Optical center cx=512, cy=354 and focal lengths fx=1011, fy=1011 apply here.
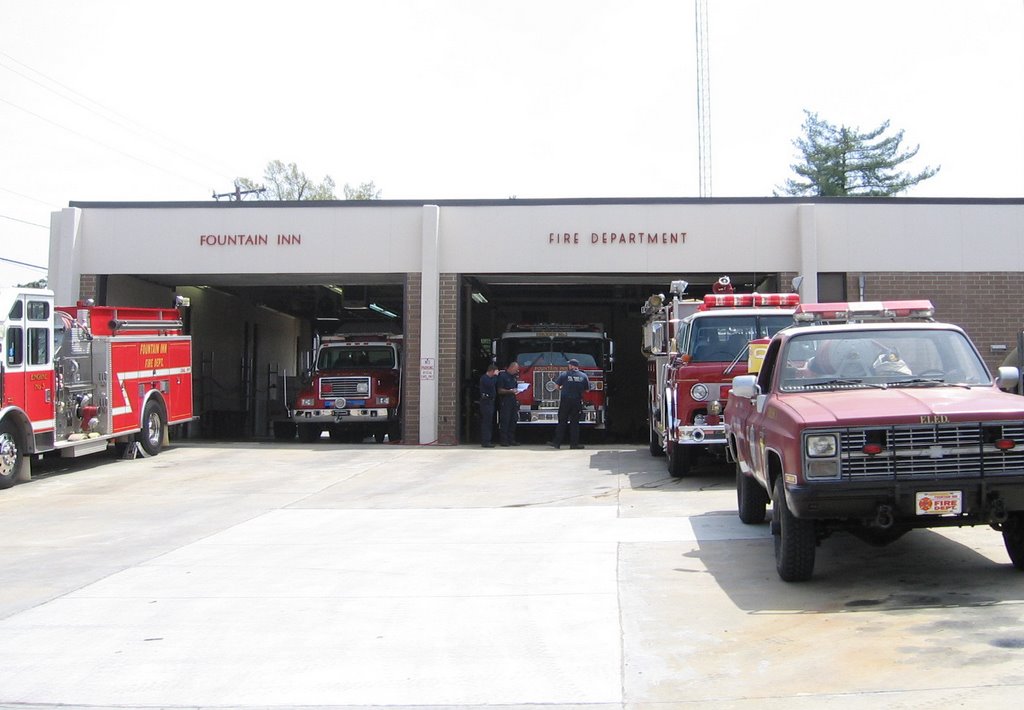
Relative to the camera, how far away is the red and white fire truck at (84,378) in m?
15.3

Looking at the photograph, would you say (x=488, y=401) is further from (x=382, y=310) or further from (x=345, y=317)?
(x=345, y=317)

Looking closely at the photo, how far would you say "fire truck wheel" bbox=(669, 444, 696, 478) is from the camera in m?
14.4

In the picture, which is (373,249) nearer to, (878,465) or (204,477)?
(204,477)

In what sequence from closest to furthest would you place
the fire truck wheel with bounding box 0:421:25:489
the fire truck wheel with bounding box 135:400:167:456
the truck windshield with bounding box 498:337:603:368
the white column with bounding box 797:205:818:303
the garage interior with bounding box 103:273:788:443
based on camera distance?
the fire truck wheel with bounding box 0:421:25:489 < the fire truck wheel with bounding box 135:400:167:456 < the white column with bounding box 797:205:818:303 < the truck windshield with bounding box 498:337:603:368 < the garage interior with bounding box 103:273:788:443

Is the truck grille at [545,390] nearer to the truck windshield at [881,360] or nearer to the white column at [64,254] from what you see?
the white column at [64,254]

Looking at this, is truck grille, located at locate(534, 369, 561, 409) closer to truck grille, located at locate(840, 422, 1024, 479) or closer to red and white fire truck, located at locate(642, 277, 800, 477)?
red and white fire truck, located at locate(642, 277, 800, 477)

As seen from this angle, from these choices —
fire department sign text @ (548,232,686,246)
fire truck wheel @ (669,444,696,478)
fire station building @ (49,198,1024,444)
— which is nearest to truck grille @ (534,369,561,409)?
fire station building @ (49,198,1024,444)

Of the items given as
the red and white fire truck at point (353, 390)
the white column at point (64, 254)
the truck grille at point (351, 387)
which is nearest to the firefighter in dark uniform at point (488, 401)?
the red and white fire truck at point (353, 390)

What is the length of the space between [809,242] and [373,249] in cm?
946

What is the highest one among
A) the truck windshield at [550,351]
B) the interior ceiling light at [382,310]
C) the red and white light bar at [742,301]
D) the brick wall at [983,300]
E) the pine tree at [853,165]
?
the pine tree at [853,165]

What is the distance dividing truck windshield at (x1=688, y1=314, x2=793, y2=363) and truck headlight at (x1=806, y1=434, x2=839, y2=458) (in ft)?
23.7

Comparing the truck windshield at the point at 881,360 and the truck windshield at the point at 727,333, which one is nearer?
the truck windshield at the point at 881,360

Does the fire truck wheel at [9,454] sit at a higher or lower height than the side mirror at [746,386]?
lower

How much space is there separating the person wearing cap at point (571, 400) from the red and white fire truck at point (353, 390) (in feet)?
16.2
